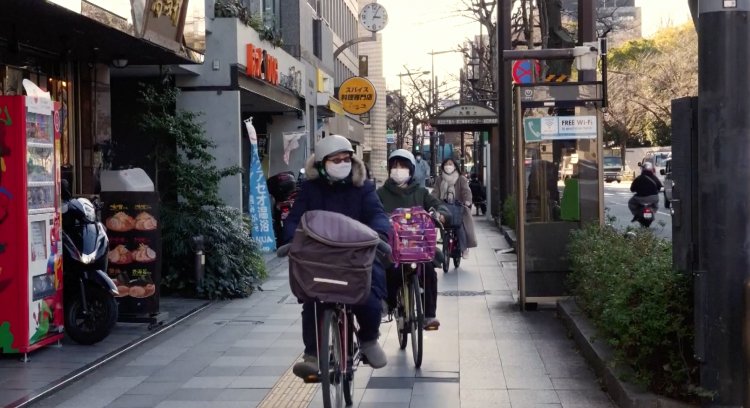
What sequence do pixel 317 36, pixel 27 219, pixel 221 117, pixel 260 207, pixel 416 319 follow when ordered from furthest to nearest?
pixel 317 36, pixel 260 207, pixel 221 117, pixel 27 219, pixel 416 319

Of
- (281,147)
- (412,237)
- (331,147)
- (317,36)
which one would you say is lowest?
(412,237)

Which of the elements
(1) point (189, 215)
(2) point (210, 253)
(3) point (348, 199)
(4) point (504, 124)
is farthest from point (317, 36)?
(3) point (348, 199)

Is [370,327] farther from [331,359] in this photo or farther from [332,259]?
[332,259]

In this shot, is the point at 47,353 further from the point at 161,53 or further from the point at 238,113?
the point at 238,113

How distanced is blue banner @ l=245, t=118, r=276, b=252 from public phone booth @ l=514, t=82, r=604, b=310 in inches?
316

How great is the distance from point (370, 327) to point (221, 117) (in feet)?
39.1

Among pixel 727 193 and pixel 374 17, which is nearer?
pixel 727 193

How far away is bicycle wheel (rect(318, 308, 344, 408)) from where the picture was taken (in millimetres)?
6047

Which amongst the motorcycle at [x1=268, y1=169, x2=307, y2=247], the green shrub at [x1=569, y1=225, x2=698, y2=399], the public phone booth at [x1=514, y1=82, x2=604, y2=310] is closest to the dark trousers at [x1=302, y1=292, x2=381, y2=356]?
the green shrub at [x1=569, y1=225, x2=698, y2=399]

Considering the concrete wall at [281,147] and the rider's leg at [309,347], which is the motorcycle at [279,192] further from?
the rider's leg at [309,347]

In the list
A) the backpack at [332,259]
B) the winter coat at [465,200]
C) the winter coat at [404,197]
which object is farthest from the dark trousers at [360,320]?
the winter coat at [465,200]

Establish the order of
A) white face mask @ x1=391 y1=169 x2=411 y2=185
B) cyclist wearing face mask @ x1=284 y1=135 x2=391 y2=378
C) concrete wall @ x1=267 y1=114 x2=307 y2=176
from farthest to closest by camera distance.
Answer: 1. concrete wall @ x1=267 y1=114 x2=307 y2=176
2. white face mask @ x1=391 y1=169 x2=411 y2=185
3. cyclist wearing face mask @ x1=284 y1=135 x2=391 y2=378

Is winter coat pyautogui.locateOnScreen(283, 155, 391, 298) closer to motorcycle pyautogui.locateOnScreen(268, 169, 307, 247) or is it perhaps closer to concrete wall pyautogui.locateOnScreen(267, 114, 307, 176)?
motorcycle pyautogui.locateOnScreen(268, 169, 307, 247)

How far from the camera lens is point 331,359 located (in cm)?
629
